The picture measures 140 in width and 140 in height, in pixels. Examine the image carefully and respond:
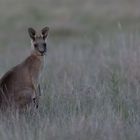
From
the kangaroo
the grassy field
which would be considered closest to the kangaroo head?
the kangaroo

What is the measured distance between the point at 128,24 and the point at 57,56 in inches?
242

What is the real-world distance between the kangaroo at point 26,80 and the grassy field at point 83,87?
7.3 inches

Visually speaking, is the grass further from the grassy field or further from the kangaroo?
the kangaroo

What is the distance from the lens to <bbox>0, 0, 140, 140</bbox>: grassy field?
22.3 ft

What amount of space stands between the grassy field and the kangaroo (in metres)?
0.18

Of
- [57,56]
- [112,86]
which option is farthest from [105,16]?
[112,86]

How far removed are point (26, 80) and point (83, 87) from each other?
3.55ft

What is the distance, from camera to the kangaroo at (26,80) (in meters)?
7.68

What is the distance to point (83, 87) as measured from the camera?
29.0ft

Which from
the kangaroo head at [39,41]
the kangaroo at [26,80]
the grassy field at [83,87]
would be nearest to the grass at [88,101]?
the grassy field at [83,87]

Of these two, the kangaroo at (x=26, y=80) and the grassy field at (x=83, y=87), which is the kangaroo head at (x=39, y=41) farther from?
the grassy field at (x=83, y=87)

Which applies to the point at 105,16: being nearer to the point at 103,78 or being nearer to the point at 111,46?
the point at 111,46

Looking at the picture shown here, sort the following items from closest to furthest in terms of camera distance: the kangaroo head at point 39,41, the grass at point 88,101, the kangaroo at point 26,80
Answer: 1. the grass at point 88,101
2. the kangaroo at point 26,80
3. the kangaroo head at point 39,41

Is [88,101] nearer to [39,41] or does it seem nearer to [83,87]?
[83,87]
